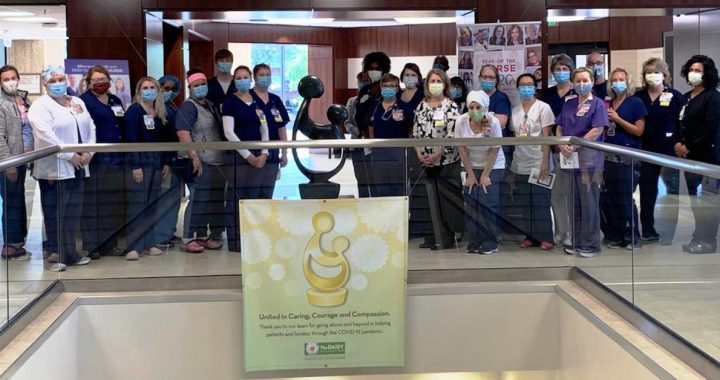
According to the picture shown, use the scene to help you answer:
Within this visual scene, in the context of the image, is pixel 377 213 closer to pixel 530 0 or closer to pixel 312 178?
pixel 312 178

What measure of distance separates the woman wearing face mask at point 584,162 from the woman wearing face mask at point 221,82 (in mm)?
2965

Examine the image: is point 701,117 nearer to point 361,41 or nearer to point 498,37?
point 498,37

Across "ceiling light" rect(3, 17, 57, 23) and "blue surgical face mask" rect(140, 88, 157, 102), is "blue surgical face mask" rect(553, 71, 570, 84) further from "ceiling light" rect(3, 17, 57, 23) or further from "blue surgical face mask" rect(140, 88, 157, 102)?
"ceiling light" rect(3, 17, 57, 23)

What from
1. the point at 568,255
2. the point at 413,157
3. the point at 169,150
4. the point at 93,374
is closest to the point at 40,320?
the point at 93,374

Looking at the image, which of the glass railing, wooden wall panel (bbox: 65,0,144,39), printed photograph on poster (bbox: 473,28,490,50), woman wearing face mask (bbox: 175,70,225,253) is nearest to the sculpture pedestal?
the glass railing

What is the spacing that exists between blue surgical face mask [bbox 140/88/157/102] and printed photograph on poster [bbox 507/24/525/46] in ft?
10.8

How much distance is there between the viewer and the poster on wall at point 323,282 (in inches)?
257

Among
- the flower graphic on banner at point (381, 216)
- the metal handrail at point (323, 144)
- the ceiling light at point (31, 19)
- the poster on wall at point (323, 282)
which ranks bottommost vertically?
the poster on wall at point (323, 282)

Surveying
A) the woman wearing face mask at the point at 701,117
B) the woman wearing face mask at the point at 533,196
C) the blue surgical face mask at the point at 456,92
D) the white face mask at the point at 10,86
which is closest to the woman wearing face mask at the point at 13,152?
the white face mask at the point at 10,86

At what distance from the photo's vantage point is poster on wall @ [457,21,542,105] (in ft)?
28.1

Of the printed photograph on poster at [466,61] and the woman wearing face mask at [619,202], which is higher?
the printed photograph on poster at [466,61]

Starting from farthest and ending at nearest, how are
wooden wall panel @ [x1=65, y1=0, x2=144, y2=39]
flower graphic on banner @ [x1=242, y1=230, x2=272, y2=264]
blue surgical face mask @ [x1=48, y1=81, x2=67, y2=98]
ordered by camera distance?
wooden wall panel @ [x1=65, y1=0, x2=144, y2=39] → blue surgical face mask @ [x1=48, y1=81, x2=67, y2=98] → flower graphic on banner @ [x1=242, y1=230, x2=272, y2=264]

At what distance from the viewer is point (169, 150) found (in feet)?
21.1

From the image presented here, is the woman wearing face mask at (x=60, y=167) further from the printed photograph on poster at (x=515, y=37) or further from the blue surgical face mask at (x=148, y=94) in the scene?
the printed photograph on poster at (x=515, y=37)
